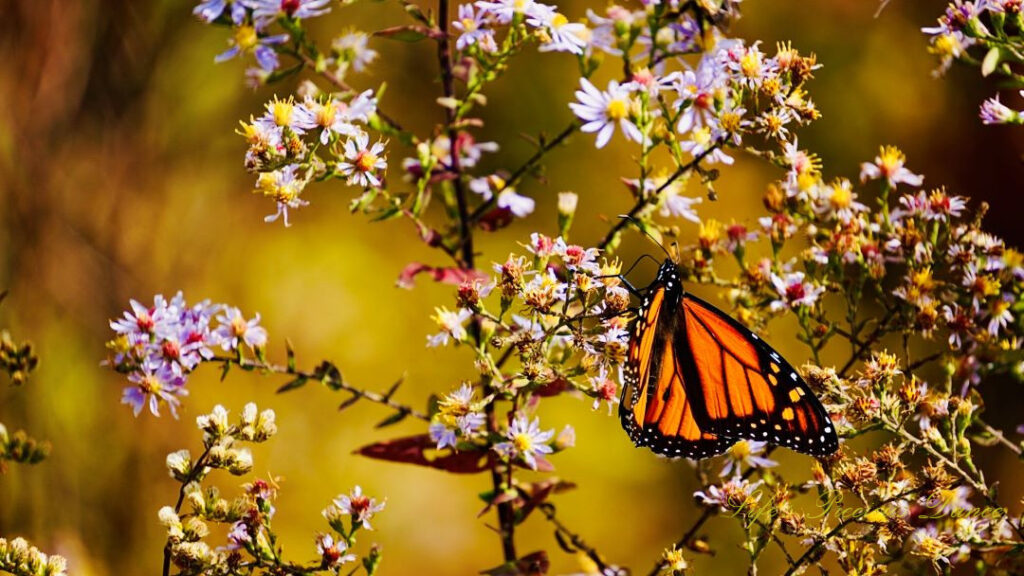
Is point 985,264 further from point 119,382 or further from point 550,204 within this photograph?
point 119,382

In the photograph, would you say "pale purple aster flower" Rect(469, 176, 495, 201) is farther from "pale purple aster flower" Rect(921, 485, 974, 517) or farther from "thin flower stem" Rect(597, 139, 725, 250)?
"pale purple aster flower" Rect(921, 485, 974, 517)

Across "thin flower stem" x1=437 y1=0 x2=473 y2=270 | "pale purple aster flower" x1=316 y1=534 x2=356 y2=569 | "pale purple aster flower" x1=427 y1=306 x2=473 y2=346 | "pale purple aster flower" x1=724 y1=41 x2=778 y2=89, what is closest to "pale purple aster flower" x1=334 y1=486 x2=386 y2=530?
"pale purple aster flower" x1=316 y1=534 x2=356 y2=569

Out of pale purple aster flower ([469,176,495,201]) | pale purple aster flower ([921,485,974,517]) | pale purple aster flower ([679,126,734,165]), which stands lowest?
pale purple aster flower ([921,485,974,517])

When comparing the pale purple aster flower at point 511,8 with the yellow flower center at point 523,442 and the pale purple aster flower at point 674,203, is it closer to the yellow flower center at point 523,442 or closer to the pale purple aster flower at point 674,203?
the pale purple aster flower at point 674,203

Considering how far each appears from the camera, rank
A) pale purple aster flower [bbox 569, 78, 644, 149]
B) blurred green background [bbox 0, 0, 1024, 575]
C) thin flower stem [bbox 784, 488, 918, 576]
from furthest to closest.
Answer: blurred green background [bbox 0, 0, 1024, 575] → pale purple aster flower [bbox 569, 78, 644, 149] → thin flower stem [bbox 784, 488, 918, 576]

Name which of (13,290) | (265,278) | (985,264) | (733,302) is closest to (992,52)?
(985,264)

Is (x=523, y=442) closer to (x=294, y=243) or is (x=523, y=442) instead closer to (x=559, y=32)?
(x=559, y=32)

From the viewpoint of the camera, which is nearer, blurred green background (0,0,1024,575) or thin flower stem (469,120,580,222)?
thin flower stem (469,120,580,222)
